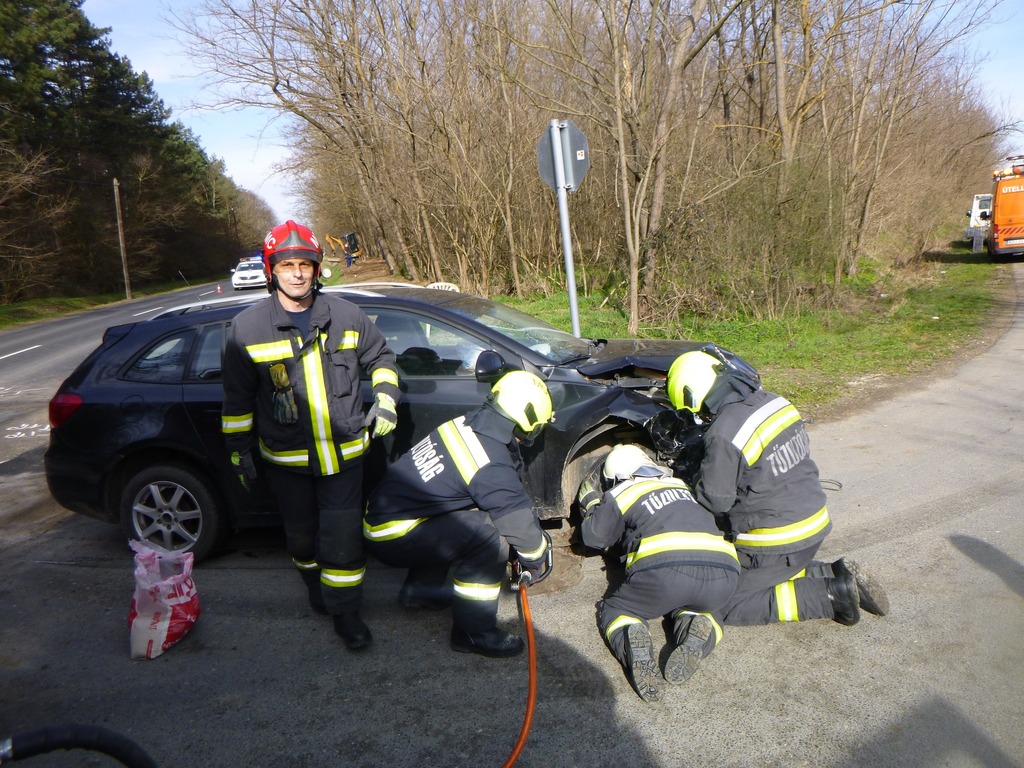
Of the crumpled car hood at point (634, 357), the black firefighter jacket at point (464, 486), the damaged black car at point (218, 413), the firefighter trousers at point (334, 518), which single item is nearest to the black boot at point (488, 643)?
the black firefighter jacket at point (464, 486)

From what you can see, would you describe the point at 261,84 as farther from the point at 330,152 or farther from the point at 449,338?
the point at 449,338

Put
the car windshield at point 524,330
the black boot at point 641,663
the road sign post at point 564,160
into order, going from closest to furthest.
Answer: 1. the black boot at point 641,663
2. the car windshield at point 524,330
3. the road sign post at point 564,160

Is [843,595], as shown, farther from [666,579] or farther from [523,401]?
[523,401]

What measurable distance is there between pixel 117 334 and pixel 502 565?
118 inches

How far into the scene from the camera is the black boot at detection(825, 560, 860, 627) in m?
3.27

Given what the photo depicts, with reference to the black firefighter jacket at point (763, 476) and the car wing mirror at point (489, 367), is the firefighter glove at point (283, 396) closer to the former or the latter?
the car wing mirror at point (489, 367)

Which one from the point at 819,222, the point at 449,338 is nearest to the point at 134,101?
the point at 819,222

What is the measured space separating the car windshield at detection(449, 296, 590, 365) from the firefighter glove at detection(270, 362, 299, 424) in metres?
1.44

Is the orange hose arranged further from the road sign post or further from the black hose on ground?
the road sign post

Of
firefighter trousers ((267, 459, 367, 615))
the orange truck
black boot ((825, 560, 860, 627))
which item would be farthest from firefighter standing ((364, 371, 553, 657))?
the orange truck

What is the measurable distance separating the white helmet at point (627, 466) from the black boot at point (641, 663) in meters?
0.79

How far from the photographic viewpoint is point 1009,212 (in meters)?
21.1

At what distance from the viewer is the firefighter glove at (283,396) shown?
10.7ft

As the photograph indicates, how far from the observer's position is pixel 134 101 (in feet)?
142
